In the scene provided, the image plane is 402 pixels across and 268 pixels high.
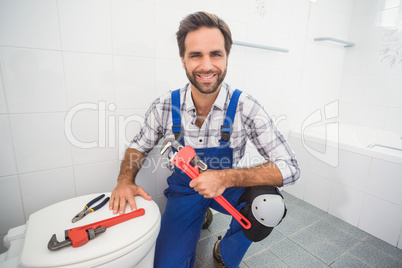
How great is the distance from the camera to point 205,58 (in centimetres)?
87

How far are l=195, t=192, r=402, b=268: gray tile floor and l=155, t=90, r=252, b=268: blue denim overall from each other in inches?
8.4

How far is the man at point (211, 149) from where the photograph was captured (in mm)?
828

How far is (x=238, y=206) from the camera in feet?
3.08

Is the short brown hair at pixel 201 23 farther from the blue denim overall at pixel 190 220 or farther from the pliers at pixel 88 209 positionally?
the pliers at pixel 88 209

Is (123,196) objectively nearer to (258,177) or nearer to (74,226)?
(74,226)

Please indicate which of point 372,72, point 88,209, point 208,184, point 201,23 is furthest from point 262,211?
point 372,72

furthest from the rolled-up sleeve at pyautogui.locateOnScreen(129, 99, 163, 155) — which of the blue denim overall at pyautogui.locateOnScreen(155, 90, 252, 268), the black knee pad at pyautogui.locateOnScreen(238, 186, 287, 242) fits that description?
the black knee pad at pyautogui.locateOnScreen(238, 186, 287, 242)

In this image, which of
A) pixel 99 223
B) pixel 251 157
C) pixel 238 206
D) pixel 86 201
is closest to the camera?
pixel 99 223

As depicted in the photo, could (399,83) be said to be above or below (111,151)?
above

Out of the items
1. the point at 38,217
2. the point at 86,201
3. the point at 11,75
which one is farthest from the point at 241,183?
the point at 11,75

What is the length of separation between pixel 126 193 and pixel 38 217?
0.86ft

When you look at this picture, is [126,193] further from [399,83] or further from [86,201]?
[399,83]

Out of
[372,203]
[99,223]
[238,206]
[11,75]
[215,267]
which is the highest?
[11,75]

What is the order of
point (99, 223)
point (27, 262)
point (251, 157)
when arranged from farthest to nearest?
point (251, 157)
point (99, 223)
point (27, 262)
